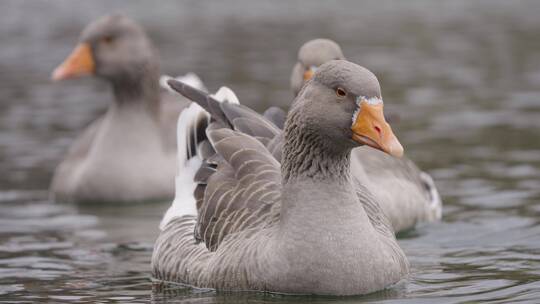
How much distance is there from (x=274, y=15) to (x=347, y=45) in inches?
360

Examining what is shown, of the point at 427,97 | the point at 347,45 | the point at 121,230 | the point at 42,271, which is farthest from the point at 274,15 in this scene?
the point at 42,271

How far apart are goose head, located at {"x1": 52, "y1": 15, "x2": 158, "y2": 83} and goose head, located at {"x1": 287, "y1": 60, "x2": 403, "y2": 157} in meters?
7.00

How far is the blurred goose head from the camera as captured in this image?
1085 centimetres

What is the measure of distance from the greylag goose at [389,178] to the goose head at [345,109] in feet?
9.39

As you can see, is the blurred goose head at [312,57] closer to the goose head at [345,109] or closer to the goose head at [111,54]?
the goose head at [345,109]

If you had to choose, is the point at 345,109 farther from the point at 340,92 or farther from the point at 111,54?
the point at 111,54

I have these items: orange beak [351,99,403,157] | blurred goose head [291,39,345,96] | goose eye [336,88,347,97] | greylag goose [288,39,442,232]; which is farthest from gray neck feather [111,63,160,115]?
orange beak [351,99,403,157]

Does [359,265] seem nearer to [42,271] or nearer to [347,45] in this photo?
[42,271]

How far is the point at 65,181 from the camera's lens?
13.8 metres

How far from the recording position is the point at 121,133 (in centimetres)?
1425

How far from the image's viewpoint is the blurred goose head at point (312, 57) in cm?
1085

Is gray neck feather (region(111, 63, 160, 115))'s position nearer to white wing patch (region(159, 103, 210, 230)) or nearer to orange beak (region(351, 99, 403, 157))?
white wing patch (region(159, 103, 210, 230))

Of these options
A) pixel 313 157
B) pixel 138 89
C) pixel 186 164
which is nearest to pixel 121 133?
pixel 138 89

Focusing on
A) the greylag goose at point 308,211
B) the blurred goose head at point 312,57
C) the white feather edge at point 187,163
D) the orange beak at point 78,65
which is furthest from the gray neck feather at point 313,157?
the orange beak at point 78,65
